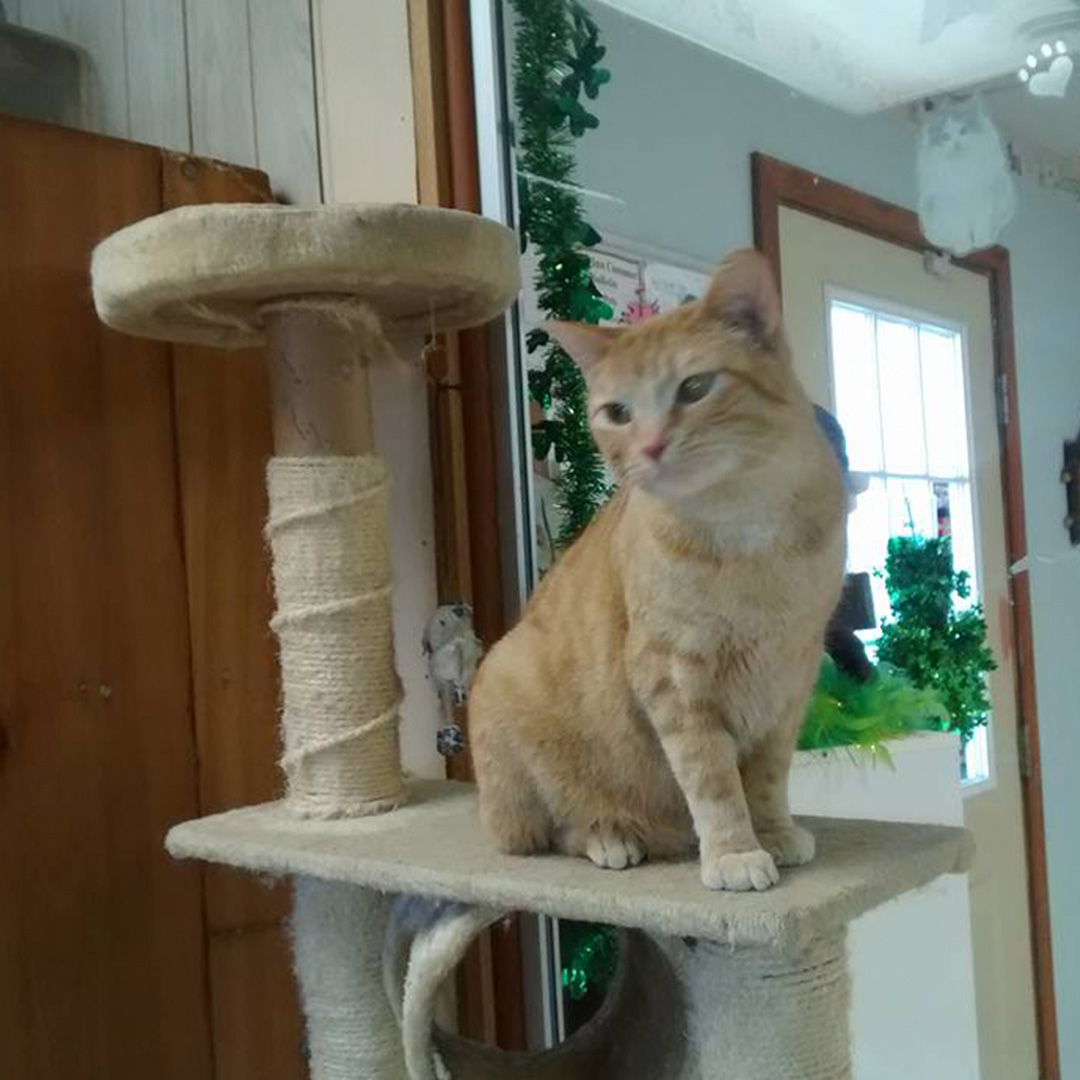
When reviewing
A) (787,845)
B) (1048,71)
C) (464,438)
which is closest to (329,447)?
(464,438)

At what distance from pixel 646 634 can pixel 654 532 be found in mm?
73

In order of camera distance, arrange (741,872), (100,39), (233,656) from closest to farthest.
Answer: (741,872) → (233,656) → (100,39)

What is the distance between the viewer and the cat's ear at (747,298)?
0.86m

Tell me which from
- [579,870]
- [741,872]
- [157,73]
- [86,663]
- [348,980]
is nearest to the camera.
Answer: [741,872]

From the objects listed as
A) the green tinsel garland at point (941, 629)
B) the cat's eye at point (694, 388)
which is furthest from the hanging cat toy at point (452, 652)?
the cat's eye at point (694, 388)

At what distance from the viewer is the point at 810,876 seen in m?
0.87

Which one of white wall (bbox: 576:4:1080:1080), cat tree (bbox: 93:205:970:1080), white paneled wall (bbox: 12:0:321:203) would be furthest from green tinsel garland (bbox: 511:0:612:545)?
white paneled wall (bbox: 12:0:321:203)

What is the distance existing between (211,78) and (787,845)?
3.91 ft

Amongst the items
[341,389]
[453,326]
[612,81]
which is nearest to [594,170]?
[612,81]

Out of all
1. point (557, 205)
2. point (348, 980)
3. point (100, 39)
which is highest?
point (100, 39)

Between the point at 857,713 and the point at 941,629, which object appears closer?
the point at 857,713

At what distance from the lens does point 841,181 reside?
55.9 inches

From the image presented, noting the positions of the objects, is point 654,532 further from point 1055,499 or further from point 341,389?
point 1055,499

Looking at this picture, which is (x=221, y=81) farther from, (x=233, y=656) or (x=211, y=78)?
(x=233, y=656)
